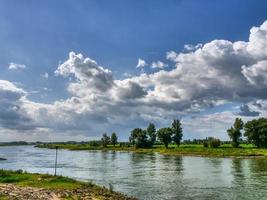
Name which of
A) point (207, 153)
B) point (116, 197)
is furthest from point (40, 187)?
point (207, 153)

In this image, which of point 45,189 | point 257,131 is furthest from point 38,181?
point 257,131

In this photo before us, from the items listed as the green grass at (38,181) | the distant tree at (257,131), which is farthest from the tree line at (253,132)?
the green grass at (38,181)

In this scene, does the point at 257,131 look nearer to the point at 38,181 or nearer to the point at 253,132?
the point at 253,132

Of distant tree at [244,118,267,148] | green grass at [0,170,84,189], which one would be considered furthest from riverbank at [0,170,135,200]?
distant tree at [244,118,267,148]

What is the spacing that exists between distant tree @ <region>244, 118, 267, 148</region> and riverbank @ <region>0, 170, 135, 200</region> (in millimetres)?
136327

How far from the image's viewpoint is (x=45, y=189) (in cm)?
4959

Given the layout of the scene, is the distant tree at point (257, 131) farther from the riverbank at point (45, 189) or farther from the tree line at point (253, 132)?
the riverbank at point (45, 189)

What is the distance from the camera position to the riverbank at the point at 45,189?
1746 inches

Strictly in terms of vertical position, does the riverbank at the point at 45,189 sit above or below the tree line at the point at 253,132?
below

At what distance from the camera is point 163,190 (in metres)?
61.1

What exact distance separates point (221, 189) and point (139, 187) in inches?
523

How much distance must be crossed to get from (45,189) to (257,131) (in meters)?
150

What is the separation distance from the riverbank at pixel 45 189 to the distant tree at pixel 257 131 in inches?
5367

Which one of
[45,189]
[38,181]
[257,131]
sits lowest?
[45,189]
